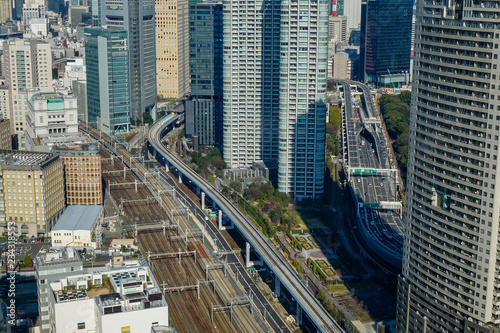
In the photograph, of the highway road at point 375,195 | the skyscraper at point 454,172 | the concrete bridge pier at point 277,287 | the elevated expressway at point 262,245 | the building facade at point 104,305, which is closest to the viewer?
the building facade at point 104,305

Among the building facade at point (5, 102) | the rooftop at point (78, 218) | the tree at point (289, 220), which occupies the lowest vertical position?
the tree at point (289, 220)

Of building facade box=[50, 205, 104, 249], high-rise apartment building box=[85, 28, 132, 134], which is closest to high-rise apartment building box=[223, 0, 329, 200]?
high-rise apartment building box=[85, 28, 132, 134]

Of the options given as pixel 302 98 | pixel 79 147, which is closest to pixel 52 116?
pixel 79 147

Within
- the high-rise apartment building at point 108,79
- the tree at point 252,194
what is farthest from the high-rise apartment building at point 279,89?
the high-rise apartment building at point 108,79

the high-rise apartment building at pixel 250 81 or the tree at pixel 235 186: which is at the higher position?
the high-rise apartment building at pixel 250 81

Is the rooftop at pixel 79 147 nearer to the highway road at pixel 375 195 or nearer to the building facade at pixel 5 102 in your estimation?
the building facade at pixel 5 102

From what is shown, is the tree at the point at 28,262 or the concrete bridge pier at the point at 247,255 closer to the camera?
the tree at the point at 28,262

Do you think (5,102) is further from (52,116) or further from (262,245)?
(262,245)
